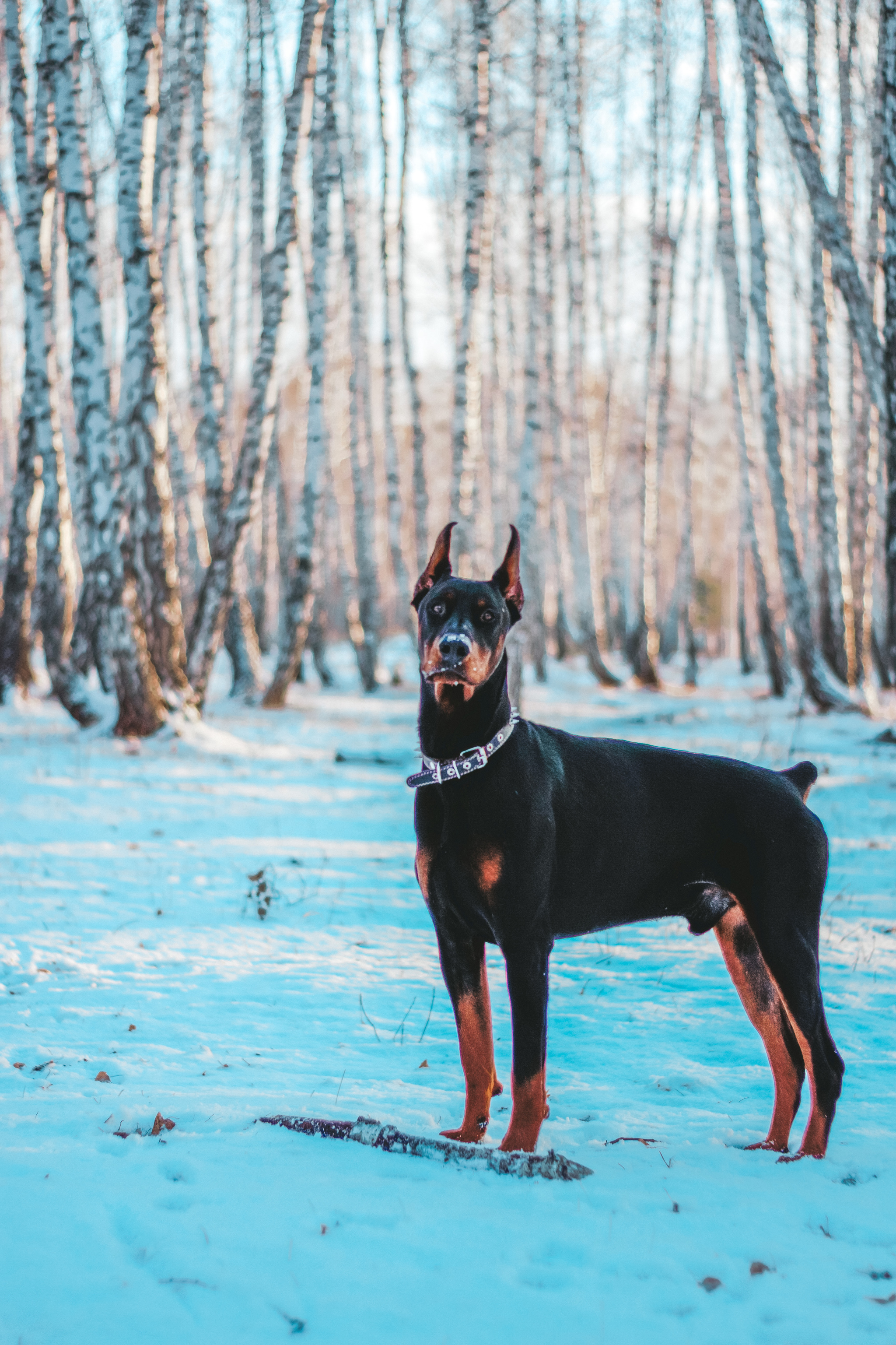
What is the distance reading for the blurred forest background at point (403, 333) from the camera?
9.64m

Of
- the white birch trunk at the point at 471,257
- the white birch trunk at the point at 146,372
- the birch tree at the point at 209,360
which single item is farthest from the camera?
the birch tree at the point at 209,360

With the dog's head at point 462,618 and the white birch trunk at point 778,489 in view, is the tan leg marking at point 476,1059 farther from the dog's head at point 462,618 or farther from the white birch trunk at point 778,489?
the white birch trunk at point 778,489

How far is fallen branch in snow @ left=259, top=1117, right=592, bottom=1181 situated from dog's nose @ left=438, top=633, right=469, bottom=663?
1.41m

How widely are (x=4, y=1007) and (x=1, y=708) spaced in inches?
374

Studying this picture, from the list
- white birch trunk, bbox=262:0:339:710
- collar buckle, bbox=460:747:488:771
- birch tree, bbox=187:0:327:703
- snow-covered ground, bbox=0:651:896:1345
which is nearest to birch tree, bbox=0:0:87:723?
birch tree, bbox=187:0:327:703

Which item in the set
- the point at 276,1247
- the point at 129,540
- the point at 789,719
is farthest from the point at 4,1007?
the point at 789,719

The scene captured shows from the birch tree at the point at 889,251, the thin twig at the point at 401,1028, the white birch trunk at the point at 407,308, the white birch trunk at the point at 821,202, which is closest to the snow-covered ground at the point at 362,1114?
the thin twig at the point at 401,1028

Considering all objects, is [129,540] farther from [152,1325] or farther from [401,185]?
[401,185]

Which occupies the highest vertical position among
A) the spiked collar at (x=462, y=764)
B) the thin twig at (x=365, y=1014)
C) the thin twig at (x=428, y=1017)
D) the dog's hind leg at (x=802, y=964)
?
the spiked collar at (x=462, y=764)

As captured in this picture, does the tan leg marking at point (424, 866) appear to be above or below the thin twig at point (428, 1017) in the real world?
above

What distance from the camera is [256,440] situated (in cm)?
1173

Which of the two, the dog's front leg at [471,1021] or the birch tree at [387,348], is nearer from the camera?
the dog's front leg at [471,1021]

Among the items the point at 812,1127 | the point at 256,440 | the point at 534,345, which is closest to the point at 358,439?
the point at 534,345

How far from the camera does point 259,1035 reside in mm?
3871
